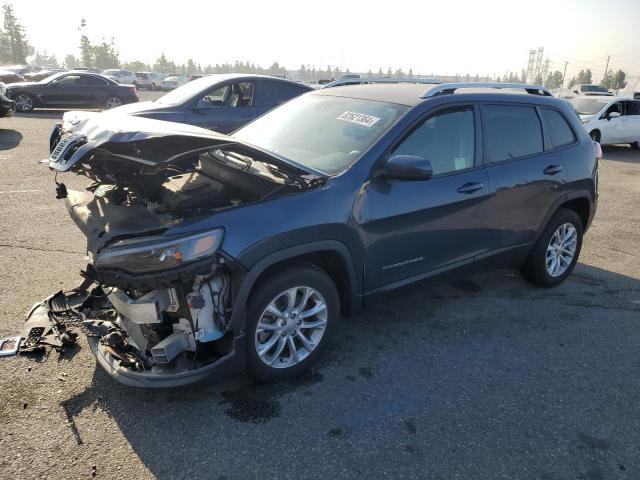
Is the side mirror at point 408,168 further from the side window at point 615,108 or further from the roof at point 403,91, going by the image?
the side window at point 615,108

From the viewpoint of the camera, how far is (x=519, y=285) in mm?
4891

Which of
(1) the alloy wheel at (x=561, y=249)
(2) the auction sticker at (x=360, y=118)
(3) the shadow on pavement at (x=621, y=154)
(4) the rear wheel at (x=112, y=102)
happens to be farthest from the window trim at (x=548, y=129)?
(4) the rear wheel at (x=112, y=102)

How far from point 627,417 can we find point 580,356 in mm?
700

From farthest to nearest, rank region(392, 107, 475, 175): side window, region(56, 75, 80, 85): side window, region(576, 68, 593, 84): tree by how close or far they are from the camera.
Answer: region(576, 68, 593, 84): tree
region(56, 75, 80, 85): side window
region(392, 107, 475, 175): side window

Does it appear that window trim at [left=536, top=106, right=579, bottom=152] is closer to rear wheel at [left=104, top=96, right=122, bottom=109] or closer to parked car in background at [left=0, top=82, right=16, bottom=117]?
parked car in background at [left=0, top=82, right=16, bottom=117]

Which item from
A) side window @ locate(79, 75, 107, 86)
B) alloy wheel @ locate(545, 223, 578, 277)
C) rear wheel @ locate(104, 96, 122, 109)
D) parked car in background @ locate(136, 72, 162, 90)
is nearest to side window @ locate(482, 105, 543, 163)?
alloy wheel @ locate(545, 223, 578, 277)

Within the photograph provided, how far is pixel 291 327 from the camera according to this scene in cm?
312

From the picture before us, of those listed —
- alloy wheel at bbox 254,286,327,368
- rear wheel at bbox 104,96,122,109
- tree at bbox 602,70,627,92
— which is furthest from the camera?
tree at bbox 602,70,627,92

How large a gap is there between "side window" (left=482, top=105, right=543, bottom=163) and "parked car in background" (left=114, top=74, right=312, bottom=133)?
5.34m

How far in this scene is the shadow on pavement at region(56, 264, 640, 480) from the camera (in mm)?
2564

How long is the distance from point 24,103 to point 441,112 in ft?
59.3

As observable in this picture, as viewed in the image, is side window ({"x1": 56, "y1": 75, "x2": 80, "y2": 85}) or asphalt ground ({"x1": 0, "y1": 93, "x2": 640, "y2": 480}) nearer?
asphalt ground ({"x1": 0, "y1": 93, "x2": 640, "y2": 480})

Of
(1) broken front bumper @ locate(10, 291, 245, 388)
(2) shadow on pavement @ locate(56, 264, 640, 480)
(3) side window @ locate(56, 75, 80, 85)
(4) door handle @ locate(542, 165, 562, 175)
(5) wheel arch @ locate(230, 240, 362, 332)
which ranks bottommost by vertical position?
(2) shadow on pavement @ locate(56, 264, 640, 480)

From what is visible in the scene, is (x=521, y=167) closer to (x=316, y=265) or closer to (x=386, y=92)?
(x=386, y=92)
